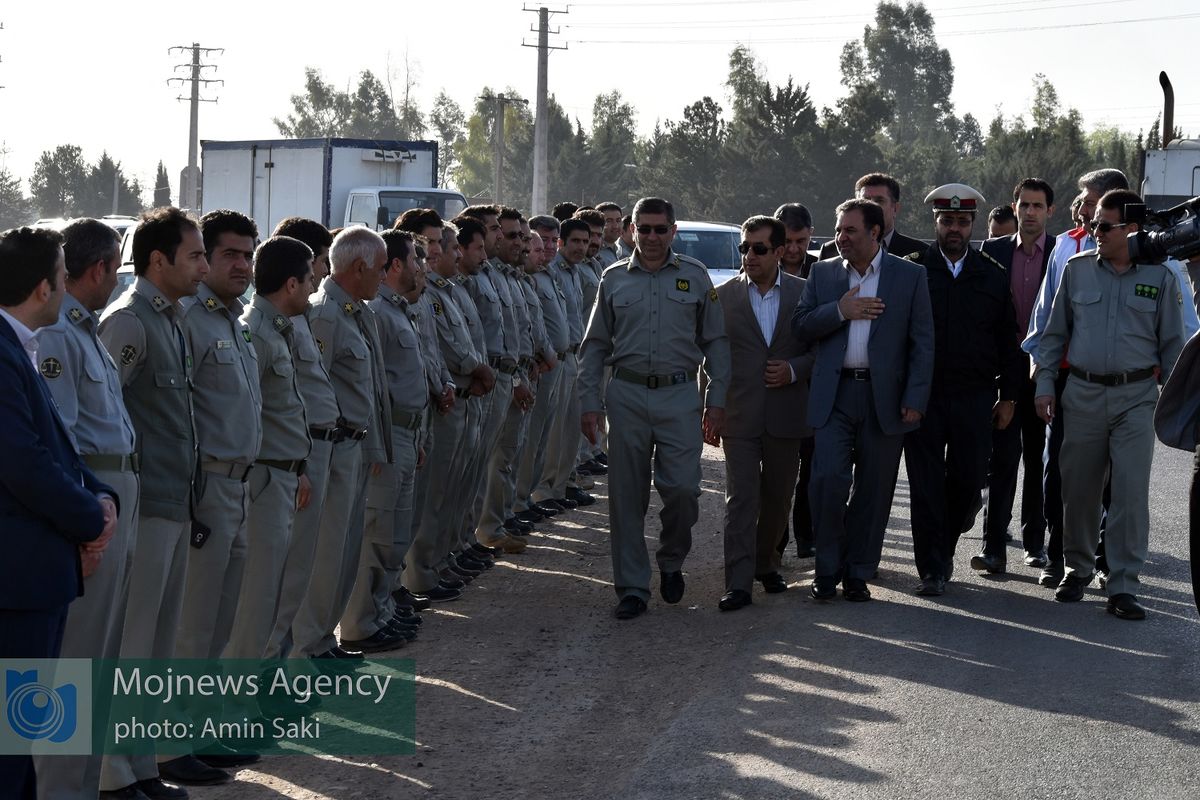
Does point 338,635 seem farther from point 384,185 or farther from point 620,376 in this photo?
point 384,185

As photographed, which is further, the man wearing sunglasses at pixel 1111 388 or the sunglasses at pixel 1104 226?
the sunglasses at pixel 1104 226

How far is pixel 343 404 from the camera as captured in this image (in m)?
7.65

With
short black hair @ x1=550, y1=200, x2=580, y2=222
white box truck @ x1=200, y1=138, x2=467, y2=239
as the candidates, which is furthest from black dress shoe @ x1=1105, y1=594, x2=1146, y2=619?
white box truck @ x1=200, y1=138, x2=467, y2=239

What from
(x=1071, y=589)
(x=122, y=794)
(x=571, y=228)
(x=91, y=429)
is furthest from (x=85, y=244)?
(x=571, y=228)

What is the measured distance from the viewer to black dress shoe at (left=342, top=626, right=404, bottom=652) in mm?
8289

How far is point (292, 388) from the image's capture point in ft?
22.5

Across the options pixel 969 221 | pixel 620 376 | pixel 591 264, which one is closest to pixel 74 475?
pixel 620 376

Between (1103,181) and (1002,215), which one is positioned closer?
(1103,181)

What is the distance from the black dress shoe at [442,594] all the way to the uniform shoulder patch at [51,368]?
15.4ft

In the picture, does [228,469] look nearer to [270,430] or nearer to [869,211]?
[270,430]

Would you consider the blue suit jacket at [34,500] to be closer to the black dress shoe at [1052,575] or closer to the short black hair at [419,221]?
the short black hair at [419,221]

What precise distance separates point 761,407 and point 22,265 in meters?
5.39

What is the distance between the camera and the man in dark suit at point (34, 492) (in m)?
4.55

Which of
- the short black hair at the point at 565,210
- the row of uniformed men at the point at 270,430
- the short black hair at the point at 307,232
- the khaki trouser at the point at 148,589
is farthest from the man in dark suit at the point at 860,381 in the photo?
the short black hair at the point at 565,210
